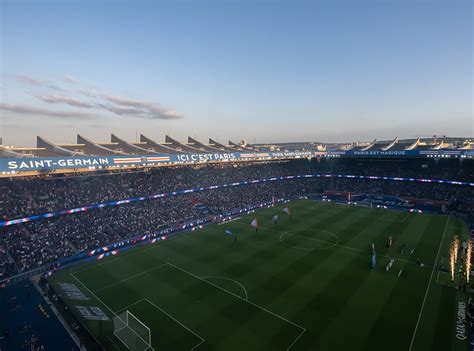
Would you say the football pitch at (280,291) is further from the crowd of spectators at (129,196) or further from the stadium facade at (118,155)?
the stadium facade at (118,155)

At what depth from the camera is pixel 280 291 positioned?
26344 mm

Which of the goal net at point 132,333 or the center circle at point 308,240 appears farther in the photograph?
the center circle at point 308,240

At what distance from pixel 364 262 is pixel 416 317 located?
1007 centimetres

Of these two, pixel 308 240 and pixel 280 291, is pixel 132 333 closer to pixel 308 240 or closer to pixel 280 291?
pixel 280 291

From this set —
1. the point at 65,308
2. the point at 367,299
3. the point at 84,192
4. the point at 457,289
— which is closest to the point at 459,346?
the point at 367,299

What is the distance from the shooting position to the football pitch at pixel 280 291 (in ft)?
66.9

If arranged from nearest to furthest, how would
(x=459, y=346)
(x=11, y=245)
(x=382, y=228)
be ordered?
(x=459, y=346) < (x=11, y=245) < (x=382, y=228)

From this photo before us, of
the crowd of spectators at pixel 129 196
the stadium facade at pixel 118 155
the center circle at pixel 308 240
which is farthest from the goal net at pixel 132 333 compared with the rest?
the stadium facade at pixel 118 155

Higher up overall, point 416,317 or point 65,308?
point 416,317

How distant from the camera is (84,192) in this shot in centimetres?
4803

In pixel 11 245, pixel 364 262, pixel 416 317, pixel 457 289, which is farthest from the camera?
pixel 11 245

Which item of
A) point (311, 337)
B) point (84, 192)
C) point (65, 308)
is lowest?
point (65, 308)

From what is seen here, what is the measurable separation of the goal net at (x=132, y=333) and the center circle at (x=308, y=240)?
22.8 metres

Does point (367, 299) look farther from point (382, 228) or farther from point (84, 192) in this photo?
point (84, 192)
